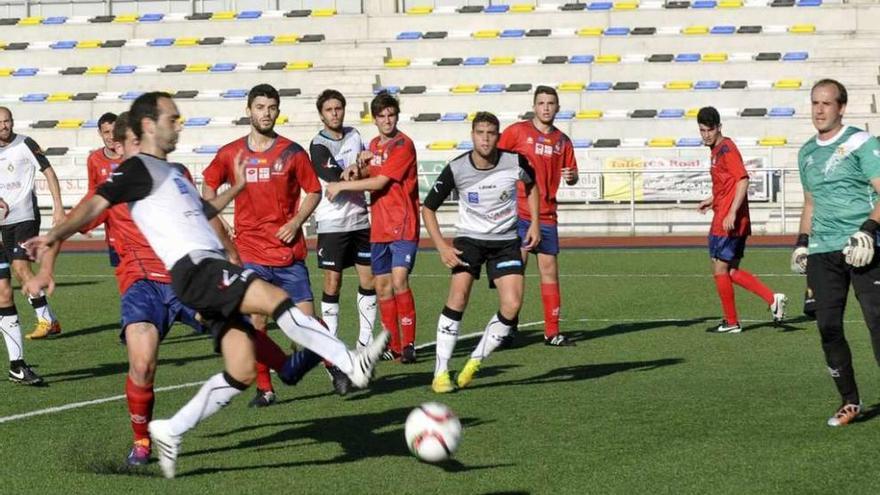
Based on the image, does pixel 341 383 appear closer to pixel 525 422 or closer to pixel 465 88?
pixel 525 422

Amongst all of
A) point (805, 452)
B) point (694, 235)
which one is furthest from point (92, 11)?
point (805, 452)

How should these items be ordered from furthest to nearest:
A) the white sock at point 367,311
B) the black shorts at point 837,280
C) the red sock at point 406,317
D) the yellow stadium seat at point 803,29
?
the yellow stadium seat at point 803,29, the white sock at point 367,311, the red sock at point 406,317, the black shorts at point 837,280

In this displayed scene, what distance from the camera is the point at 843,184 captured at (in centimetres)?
848

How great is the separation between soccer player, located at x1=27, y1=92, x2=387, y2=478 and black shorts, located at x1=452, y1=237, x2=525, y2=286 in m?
3.31

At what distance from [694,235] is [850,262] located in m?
23.0

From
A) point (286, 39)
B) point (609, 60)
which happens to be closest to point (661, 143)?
point (609, 60)

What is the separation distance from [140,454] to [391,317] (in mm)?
5036

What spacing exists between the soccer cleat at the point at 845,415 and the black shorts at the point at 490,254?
9.43 feet

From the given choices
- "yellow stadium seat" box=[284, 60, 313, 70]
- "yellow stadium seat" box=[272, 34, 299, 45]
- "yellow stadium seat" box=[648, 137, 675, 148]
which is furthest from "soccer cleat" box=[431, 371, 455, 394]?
"yellow stadium seat" box=[272, 34, 299, 45]

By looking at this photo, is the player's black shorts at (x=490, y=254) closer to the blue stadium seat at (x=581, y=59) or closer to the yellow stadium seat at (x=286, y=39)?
the blue stadium seat at (x=581, y=59)

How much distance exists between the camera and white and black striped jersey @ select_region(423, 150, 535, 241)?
10586 mm

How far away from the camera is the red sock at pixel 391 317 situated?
1256 cm

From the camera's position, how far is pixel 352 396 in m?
10.2

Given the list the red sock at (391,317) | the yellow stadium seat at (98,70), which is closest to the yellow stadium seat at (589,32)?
the yellow stadium seat at (98,70)
